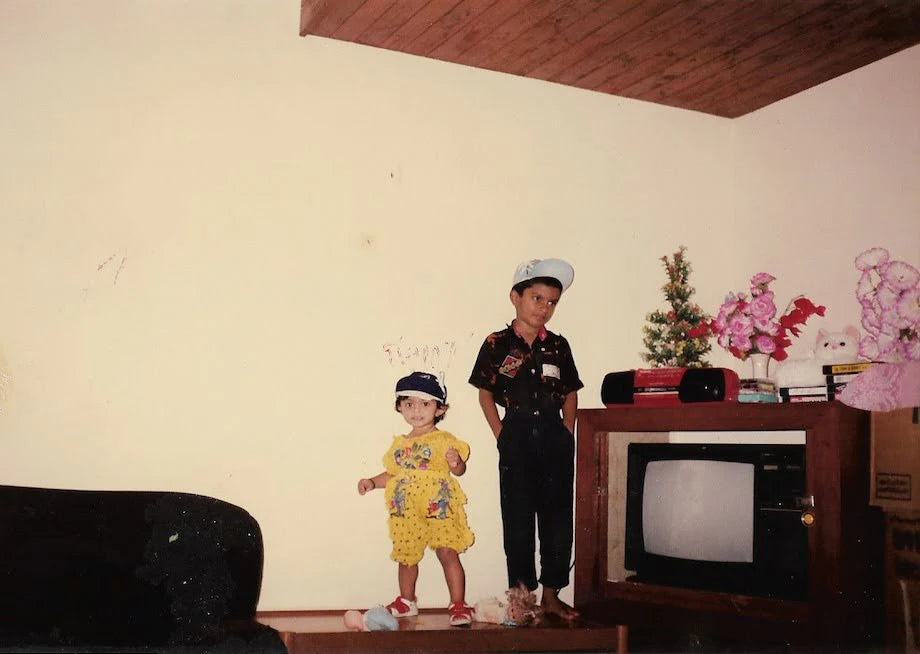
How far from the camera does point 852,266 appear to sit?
350 cm

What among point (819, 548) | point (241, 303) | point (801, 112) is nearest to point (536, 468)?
point (819, 548)

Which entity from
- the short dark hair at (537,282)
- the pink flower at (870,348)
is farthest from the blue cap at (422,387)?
the pink flower at (870,348)

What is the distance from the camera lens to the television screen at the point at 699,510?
2949 millimetres

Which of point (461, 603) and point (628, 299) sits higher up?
point (628, 299)

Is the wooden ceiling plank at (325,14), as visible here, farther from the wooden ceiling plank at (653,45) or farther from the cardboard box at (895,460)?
the cardboard box at (895,460)

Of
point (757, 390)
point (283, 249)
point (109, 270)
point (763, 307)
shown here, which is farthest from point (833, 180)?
point (109, 270)

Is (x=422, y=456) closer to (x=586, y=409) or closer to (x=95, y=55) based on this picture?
(x=586, y=409)

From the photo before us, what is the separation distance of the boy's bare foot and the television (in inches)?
11.7

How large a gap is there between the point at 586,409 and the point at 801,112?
1.59 metres

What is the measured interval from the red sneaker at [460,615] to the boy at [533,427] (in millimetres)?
230

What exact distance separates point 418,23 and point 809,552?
221 centimetres

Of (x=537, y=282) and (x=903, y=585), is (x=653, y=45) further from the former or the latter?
(x=903, y=585)

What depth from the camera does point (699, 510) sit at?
3053mm

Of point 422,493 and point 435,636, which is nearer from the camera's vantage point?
point 435,636
